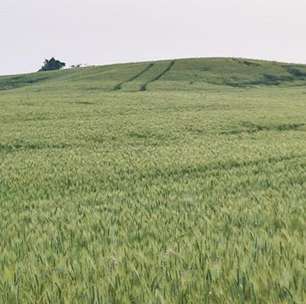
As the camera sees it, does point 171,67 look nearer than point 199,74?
No

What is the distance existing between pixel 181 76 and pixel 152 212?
93.5 metres

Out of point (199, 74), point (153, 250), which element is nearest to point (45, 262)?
point (153, 250)

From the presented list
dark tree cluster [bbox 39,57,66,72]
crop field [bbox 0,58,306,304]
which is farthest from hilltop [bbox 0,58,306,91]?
dark tree cluster [bbox 39,57,66,72]

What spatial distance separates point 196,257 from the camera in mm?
4664

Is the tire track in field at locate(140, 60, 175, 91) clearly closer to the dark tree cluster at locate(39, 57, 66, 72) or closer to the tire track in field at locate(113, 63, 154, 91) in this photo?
the tire track in field at locate(113, 63, 154, 91)

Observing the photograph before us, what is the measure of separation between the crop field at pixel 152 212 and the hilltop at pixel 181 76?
51005 mm

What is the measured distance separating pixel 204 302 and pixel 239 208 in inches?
216

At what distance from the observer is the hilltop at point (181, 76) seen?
88.4 meters

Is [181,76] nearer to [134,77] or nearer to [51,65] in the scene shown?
[134,77]

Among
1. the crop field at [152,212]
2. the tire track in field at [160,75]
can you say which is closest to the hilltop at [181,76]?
the tire track in field at [160,75]

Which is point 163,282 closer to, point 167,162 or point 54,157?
point 167,162

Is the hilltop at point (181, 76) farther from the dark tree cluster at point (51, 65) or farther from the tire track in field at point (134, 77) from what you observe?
the dark tree cluster at point (51, 65)

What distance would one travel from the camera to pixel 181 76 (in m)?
101

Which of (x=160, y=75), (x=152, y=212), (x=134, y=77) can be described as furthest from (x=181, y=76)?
(x=152, y=212)
